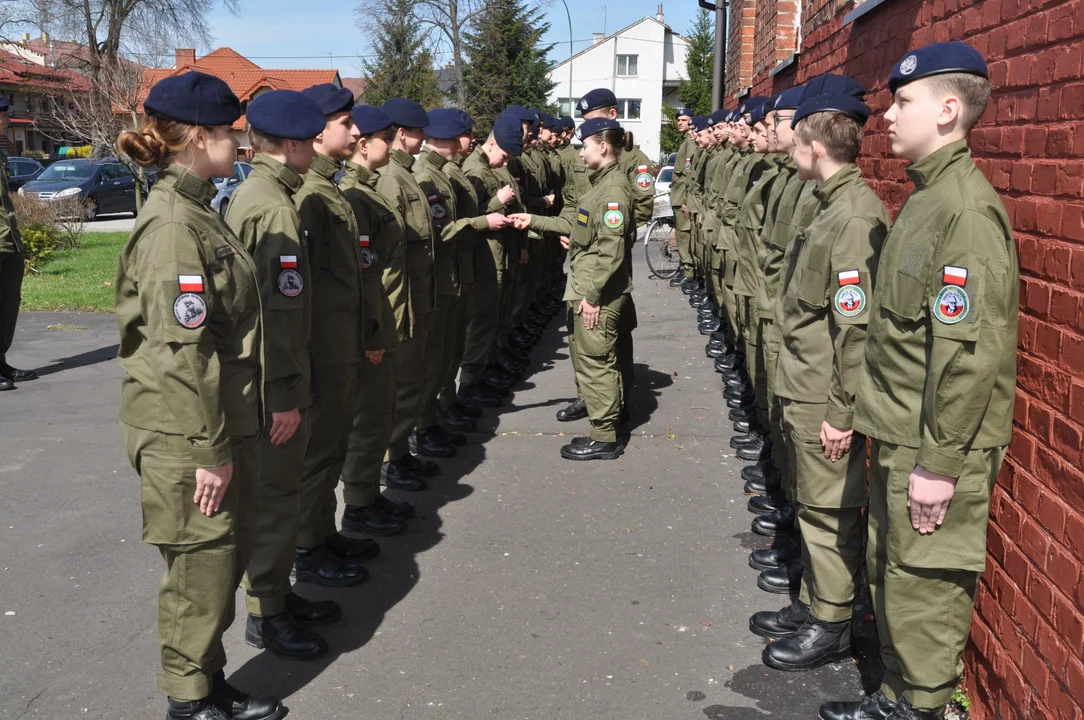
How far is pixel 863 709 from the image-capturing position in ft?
11.4

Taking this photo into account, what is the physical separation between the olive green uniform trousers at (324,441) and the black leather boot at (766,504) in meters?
2.41

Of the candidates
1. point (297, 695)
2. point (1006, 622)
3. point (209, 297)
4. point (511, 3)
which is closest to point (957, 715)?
point (1006, 622)

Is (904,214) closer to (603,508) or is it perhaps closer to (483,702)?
(483,702)

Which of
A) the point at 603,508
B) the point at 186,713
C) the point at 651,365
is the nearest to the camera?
the point at 186,713

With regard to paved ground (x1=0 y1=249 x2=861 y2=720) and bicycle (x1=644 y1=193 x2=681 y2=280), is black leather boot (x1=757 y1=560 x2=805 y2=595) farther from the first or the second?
bicycle (x1=644 y1=193 x2=681 y2=280)

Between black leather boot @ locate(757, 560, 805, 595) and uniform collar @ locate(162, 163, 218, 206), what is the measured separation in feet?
10.0

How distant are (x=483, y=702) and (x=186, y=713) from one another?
3.41 feet

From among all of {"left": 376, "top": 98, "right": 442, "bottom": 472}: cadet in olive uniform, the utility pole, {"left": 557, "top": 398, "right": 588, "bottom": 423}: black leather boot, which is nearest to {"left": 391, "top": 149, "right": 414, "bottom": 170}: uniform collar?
{"left": 376, "top": 98, "right": 442, "bottom": 472}: cadet in olive uniform

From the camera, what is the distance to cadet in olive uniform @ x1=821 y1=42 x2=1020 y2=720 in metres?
2.84

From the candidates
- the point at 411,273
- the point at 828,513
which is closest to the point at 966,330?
the point at 828,513

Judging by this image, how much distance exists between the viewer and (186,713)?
343 centimetres

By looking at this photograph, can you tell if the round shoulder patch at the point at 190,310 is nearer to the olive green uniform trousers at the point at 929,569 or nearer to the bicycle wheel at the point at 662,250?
the olive green uniform trousers at the point at 929,569

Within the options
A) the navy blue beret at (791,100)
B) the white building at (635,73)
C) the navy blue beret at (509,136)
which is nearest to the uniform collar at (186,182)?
the navy blue beret at (791,100)

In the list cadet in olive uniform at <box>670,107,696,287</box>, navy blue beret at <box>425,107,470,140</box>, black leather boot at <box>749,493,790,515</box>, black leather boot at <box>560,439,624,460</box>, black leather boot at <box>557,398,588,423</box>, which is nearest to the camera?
black leather boot at <box>749,493,790,515</box>
